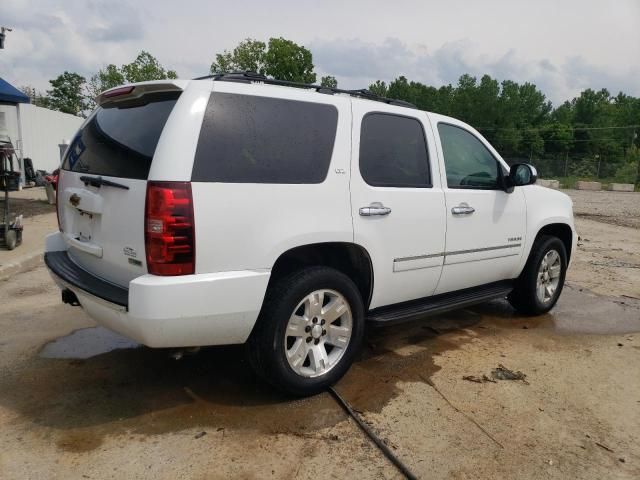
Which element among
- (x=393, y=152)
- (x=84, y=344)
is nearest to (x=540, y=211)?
(x=393, y=152)

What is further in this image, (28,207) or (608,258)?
(28,207)

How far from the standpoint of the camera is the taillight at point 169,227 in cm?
283

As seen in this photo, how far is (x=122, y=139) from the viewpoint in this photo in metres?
3.29

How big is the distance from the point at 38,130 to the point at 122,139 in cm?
1849

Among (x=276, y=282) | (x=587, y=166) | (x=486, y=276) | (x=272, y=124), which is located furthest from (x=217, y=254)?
(x=587, y=166)

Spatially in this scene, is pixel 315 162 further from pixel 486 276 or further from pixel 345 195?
pixel 486 276

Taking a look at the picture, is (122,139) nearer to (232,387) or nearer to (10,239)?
(232,387)

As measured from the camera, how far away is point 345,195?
138 inches

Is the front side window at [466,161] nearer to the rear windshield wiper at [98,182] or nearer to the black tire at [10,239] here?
the rear windshield wiper at [98,182]

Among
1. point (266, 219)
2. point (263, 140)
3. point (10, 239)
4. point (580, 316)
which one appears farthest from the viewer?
point (10, 239)

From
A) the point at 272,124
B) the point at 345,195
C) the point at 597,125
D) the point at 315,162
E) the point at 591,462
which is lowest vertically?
the point at 591,462

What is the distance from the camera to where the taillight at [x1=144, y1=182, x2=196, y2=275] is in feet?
9.27

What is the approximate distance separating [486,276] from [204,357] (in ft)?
8.34

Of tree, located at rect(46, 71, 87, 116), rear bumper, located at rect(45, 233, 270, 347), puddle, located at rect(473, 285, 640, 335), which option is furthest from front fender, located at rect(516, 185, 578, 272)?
tree, located at rect(46, 71, 87, 116)
